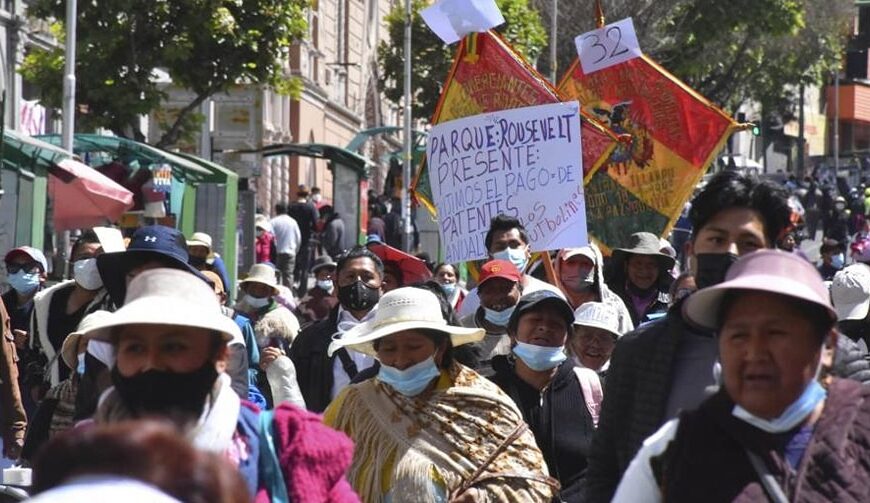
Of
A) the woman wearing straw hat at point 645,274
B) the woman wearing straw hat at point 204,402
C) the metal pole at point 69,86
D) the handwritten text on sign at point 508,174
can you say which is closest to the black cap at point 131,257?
the woman wearing straw hat at point 204,402

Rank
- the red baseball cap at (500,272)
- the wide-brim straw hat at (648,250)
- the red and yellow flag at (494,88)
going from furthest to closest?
1. the red and yellow flag at (494,88)
2. the wide-brim straw hat at (648,250)
3. the red baseball cap at (500,272)

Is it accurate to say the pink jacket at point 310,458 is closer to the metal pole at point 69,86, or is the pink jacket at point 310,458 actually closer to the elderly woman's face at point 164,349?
the elderly woman's face at point 164,349

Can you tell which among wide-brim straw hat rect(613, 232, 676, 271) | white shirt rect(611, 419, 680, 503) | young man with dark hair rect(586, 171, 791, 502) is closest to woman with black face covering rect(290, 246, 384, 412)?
wide-brim straw hat rect(613, 232, 676, 271)

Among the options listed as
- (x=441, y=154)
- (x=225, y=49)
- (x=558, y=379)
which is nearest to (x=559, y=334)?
(x=558, y=379)

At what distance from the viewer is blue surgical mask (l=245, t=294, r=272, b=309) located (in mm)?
13383

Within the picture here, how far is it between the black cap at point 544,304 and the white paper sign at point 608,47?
7.32 m

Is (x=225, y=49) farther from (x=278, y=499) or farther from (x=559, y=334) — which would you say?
(x=278, y=499)

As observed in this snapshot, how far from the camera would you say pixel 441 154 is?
12.9 meters

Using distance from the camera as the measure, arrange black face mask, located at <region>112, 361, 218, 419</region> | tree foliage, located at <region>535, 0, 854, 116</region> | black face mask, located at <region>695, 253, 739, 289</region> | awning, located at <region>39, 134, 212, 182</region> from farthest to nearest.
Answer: tree foliage, located at <region>535, 0, 854, 116</region> → awning, located at <region>39, 134, 212, 182</region> → black face mask, located at <region>695, 253, 739, 289</region> → black face mask, located at <region>112, 361, 218, 419</region>

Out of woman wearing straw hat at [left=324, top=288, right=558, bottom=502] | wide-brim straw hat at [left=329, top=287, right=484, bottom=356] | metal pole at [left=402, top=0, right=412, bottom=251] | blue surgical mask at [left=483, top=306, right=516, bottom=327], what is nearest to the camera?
woman wearing straw hat at [left=324, top=288, right=558, bottom=502]

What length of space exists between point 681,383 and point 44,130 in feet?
98.4

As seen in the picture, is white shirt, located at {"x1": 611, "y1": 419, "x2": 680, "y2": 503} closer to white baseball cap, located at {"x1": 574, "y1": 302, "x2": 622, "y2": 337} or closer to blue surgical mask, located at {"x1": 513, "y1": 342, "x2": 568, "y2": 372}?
blue surgical mask, located at {"x1": 513, "y1": 342, "x2": 568, "y2": 372}

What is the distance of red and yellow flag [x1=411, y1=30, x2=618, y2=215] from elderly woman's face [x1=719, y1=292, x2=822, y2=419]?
8896 millimetres

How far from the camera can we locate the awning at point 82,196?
69.5 feet
